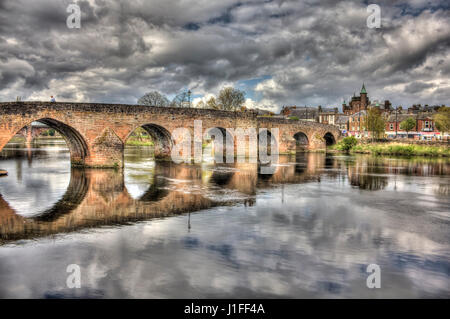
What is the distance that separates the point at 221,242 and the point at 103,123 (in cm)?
1970

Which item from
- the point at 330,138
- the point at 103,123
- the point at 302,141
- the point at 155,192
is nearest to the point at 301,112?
the point at 330,138

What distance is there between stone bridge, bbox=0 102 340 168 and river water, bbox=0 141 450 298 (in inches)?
255

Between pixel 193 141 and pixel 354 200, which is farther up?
pixel 193 141

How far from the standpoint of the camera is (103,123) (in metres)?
25.7

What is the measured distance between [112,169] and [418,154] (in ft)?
136

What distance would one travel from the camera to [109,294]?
614 centimetres

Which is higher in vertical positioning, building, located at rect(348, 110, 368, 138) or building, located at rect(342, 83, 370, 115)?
building, located at rect(342, 83, 370, 115)

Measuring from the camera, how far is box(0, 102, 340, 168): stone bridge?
2175 centimetres
